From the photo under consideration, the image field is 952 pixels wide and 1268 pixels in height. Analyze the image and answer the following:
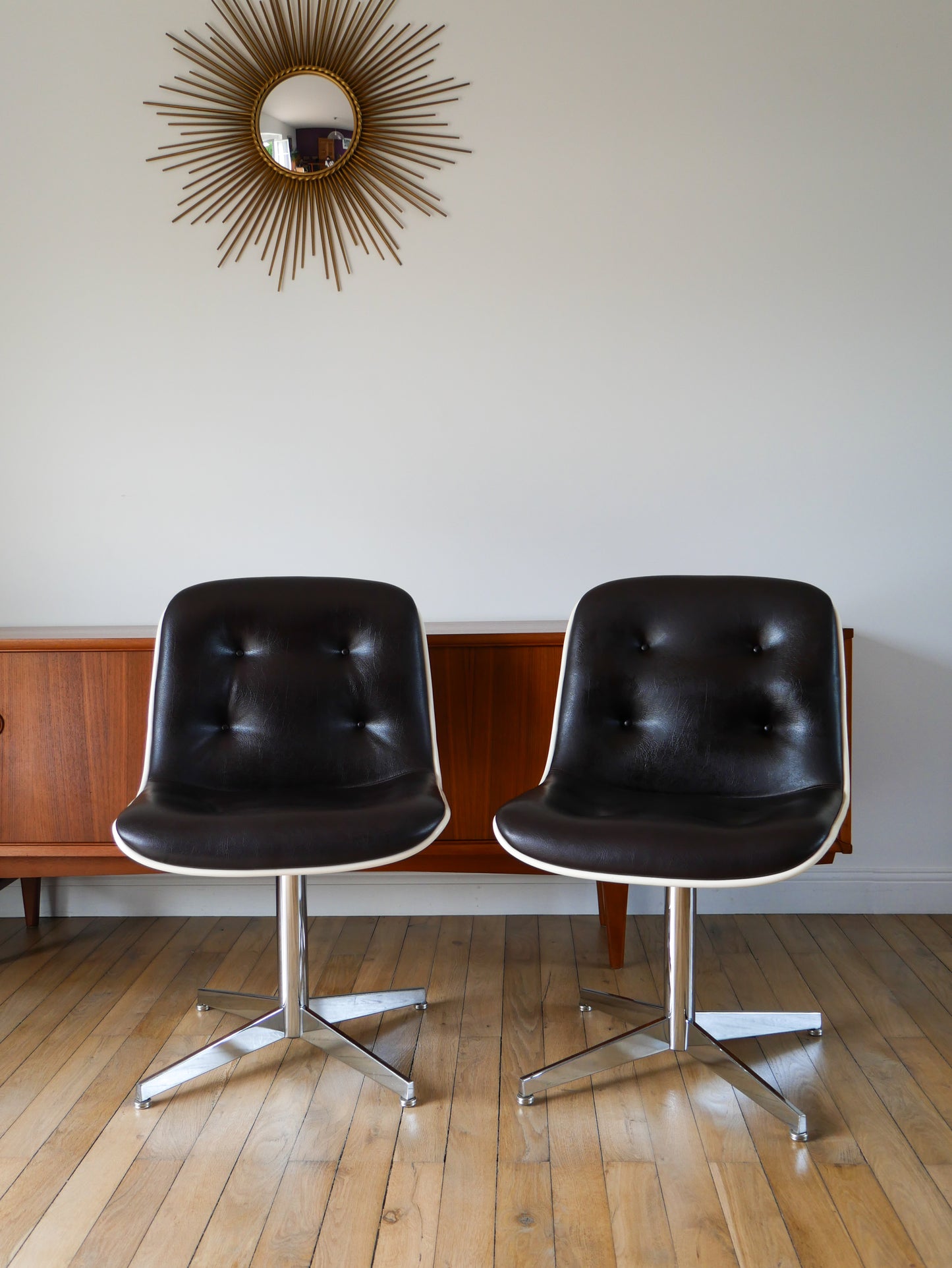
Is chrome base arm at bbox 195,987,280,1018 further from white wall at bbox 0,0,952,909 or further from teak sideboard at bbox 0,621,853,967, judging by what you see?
white wall at bbox 0,0,952,909

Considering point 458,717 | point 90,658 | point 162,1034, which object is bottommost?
point 162,1034

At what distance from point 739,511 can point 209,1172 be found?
192 centimetres

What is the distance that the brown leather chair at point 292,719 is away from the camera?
1.99 metres

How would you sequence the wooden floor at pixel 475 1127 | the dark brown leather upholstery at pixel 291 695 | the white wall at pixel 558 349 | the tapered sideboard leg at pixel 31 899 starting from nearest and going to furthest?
the wooden floor at pixel 475 1127
the dark brown leather upholstery at pixel 291 695
the white wall at pixel 558 349
the tapered sideboard leg at pixel 31 899

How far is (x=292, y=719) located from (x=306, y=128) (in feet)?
5.01

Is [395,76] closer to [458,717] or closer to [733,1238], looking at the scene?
[458,717]

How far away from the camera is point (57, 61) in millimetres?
2652

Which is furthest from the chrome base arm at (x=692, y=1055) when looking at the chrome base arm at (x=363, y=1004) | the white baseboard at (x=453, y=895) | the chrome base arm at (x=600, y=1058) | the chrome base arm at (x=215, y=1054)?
the white baseboard at (x=453, y=895)

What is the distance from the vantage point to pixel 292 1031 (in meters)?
1.99

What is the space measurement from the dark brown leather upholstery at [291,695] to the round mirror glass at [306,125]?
45.5 inches

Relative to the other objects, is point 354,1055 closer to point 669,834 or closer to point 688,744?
point 669,834

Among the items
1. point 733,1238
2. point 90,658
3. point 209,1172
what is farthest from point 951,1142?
point 90,658

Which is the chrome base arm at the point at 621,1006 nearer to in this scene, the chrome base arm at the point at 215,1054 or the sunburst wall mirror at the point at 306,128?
the chrome base arm at the point at 215,1054

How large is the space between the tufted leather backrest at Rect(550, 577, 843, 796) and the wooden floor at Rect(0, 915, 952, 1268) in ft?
1.78
